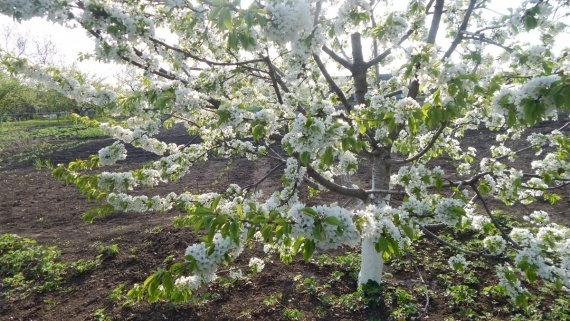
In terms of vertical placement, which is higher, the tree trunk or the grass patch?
the grass patch

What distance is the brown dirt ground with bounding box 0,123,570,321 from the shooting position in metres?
4.16

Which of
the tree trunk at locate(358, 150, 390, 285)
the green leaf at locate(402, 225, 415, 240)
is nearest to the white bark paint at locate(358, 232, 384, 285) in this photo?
the tree trunk at locate(358, 150, 390, 285)

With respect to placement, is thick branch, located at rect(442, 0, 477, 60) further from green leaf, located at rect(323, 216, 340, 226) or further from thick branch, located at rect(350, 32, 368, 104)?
green leaf, located at rect(323, 216, 340, 226)

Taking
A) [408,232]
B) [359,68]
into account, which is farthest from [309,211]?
[359,68]

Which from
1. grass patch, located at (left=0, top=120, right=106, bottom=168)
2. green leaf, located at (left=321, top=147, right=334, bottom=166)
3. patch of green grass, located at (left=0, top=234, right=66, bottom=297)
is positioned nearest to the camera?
green leaf, located at (left=321, top=147, right=334, bottom=166)

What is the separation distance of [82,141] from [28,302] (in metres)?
15.2

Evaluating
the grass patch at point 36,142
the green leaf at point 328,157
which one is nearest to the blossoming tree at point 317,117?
the green leaf at point 328,157

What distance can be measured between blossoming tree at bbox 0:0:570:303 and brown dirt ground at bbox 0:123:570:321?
68 cm

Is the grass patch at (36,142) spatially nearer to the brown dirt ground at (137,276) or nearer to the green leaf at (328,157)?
the brown dirt ground at (137,276)

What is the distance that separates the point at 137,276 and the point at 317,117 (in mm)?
3993

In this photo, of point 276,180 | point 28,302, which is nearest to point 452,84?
point 28,302

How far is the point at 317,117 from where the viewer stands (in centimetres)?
227

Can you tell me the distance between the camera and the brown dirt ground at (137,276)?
4.16 m

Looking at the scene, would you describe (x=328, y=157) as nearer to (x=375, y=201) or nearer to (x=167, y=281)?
(x=167, y=281)
